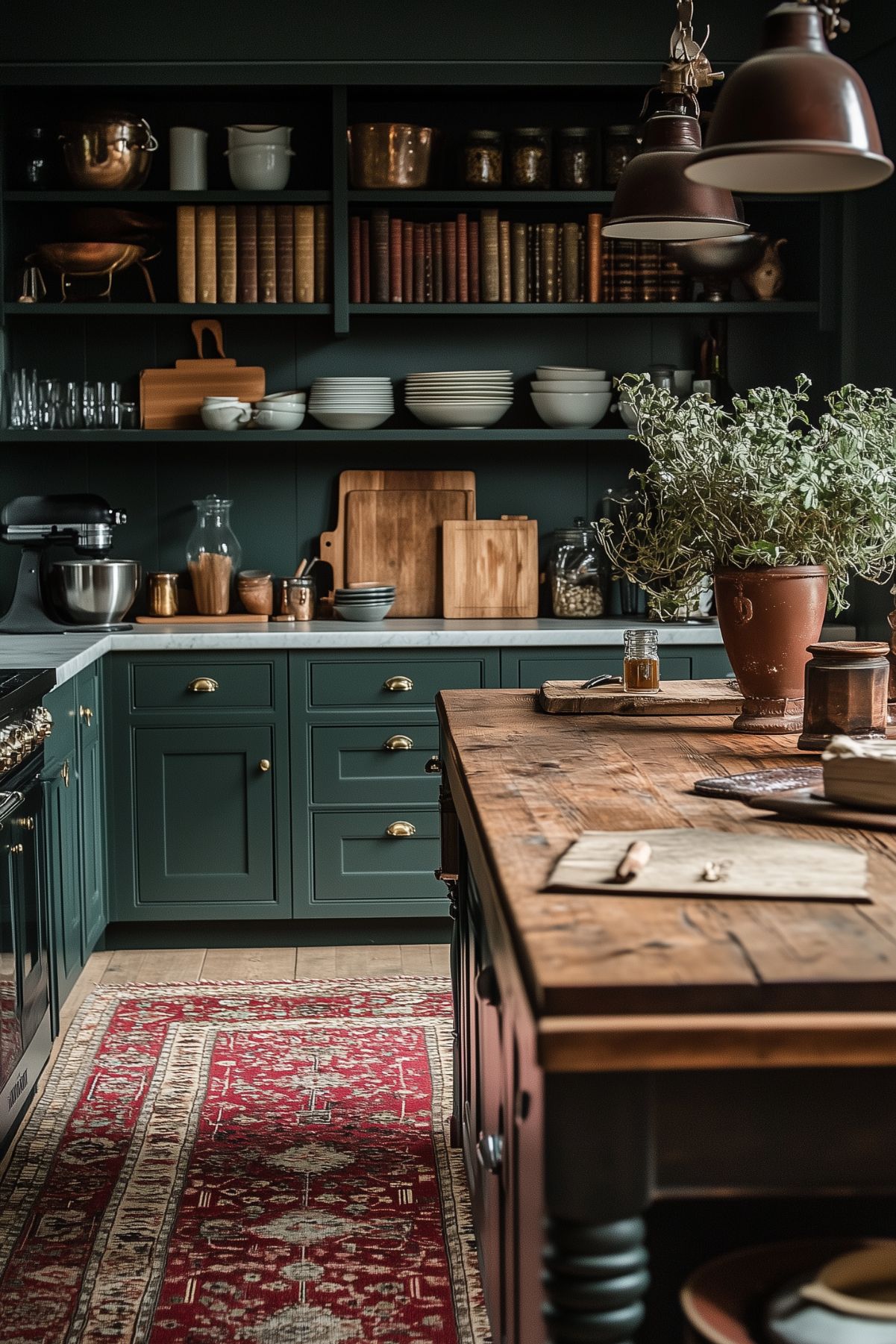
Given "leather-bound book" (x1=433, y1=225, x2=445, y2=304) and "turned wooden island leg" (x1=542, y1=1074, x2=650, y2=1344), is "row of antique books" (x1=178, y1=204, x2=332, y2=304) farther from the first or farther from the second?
"turned wooden island leg" (x1=542, y1=1074, x2=650, y2=1344)

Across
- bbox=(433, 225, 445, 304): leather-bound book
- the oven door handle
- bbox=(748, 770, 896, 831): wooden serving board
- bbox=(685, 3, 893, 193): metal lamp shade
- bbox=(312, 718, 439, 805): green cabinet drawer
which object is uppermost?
bbox=(433, 225, 445, 304): leather-bound book

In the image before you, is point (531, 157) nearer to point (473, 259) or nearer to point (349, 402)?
point (473, 259)

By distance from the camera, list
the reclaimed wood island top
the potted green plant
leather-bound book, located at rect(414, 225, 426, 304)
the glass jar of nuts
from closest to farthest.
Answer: the reclaimed wood island top → the potted green plant → leather-bound book, located at rect(414, 225, 426, 304) → the glass jar of nuts

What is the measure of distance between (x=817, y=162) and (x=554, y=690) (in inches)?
43.6

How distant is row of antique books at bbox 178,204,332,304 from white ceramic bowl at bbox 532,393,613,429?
0.79m

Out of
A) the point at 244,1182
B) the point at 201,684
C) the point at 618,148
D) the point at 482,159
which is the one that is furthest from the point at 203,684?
the point at 618,148

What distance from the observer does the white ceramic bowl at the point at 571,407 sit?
4547mm

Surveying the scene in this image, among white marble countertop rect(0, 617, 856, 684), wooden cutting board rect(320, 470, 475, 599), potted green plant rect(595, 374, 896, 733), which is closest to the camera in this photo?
potted green plant rect(595, 374, 896, 733)

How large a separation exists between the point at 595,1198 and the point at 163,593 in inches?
145

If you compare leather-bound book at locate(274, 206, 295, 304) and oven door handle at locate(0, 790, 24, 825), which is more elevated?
leather-bound book at locate(274, 206, 295, 304)

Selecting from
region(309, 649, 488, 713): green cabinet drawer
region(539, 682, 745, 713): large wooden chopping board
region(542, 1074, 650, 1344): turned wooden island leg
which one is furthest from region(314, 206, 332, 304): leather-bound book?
region(542, 1074, 650, 1344): turned wooden island leg

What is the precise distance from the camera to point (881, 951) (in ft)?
3.63

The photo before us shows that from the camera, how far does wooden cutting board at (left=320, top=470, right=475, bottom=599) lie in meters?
4.73

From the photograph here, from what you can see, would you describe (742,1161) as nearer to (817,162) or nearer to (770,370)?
(817,162)
